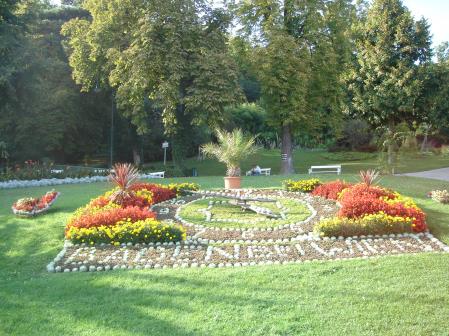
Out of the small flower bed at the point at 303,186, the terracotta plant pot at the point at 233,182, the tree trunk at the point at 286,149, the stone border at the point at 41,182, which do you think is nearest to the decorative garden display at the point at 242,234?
the small flower bed at the point at 303,186

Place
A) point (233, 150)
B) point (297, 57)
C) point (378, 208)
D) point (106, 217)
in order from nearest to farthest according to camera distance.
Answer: point (106, 217) → point (378, 208) → point (233, 150) → point (297, 57)

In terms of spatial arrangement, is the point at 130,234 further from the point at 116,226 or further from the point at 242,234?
the point at 242,234

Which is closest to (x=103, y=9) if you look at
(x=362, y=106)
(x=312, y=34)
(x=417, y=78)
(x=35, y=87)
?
(x=35, y=87)

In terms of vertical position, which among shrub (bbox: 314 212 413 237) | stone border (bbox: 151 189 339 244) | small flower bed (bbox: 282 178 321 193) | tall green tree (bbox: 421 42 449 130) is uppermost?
tall green tree (bbox: 421 42 449 130)

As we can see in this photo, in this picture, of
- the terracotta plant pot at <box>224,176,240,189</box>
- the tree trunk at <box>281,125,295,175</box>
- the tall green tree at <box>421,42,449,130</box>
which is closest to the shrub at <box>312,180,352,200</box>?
the terracotta plant pot at <box>224,176,240,189</box>

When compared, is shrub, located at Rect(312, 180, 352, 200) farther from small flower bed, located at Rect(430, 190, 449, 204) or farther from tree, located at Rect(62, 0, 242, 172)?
tree, located at Rect(62, 0, 242, 172)

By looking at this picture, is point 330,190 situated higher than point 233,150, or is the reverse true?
point 233,150

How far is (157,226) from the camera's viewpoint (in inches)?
325

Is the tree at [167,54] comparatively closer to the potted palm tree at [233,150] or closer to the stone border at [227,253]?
the potted palm tree at [233,150]

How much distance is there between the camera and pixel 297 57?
21.4 m

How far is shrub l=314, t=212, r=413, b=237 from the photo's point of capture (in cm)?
833

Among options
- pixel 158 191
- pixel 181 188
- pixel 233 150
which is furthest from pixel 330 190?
pixel 158 191

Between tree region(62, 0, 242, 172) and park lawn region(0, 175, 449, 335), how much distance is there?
1389 centimetres

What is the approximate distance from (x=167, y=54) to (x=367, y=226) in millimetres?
Answer: 14133
